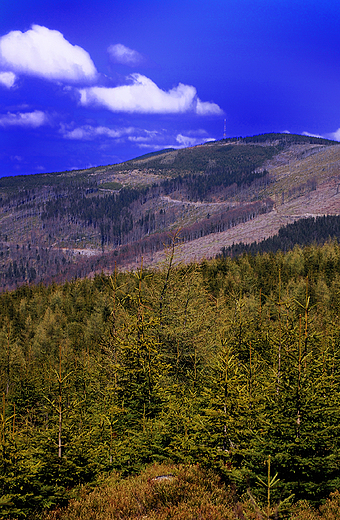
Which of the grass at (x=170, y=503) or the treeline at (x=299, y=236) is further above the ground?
the treeline at (x=299, y=236)

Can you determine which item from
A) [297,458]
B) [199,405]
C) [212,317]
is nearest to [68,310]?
[212,317]

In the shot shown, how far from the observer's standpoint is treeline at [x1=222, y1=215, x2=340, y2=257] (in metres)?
140

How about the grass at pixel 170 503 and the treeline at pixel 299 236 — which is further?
the treeline at pixel 299 236

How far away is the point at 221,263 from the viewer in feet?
260

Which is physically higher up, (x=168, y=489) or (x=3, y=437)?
(x=3, y=437)

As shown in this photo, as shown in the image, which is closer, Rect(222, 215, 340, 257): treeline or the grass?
the grass

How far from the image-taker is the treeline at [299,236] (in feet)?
458

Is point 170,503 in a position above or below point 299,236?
below

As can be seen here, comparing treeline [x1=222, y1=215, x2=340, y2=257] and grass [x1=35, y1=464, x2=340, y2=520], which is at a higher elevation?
treeline [x1=222, y1=215, x2=340, y2=257]

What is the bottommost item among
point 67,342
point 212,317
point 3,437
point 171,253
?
point 67,342

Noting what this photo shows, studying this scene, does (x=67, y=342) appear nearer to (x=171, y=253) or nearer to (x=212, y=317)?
(x=212, y=317)

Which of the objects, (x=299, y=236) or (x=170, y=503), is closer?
(x=170, y=503)

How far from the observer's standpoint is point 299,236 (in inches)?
5768

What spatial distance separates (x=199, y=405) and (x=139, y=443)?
8.99 ft
